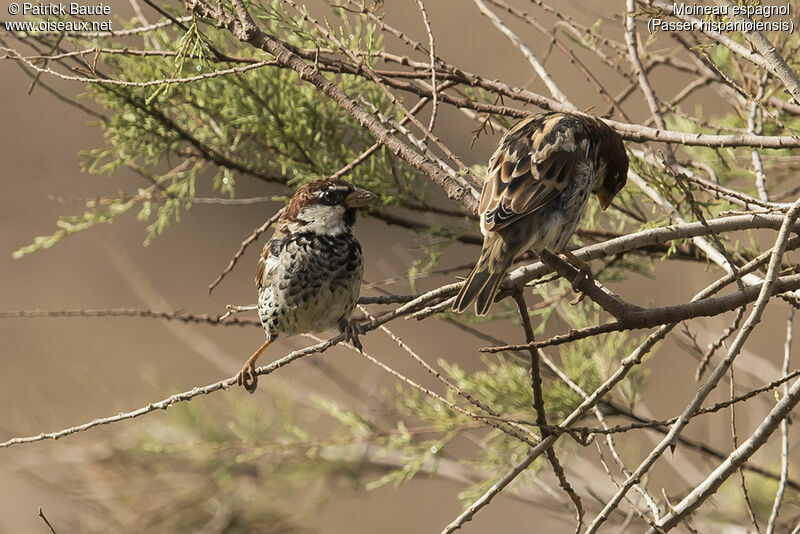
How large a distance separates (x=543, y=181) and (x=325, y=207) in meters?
0.81

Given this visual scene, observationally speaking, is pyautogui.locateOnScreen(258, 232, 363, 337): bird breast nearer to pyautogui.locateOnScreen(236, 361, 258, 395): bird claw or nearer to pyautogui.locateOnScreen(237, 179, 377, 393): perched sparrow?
pyautogui.locateOnScreen(237, 179, 377, 393): perched sparrow

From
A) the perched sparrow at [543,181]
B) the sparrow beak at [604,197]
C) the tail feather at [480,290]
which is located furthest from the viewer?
the sparrow beak at [604,197]

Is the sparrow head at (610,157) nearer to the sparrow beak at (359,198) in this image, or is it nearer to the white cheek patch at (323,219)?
the sparrow beak at (359,198)

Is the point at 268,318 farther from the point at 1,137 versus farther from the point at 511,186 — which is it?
the point at 1,137

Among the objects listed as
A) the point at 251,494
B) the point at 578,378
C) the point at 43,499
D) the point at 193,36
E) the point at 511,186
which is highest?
the point at 193,36

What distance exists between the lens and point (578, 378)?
328cm

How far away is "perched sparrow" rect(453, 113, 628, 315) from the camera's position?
244 centimetres

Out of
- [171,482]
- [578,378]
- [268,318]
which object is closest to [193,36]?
[268,318]

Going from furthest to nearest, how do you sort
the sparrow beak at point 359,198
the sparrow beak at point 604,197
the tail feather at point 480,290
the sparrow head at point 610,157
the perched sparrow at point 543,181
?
the sparrow beak at point 359,198, the sparrow beak at point 604,197, the sparrow head at point 610,157, the perched sparrow at point 543,181, the tail feather at point 480,290

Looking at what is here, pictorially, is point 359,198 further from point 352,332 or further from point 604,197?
point 604,197

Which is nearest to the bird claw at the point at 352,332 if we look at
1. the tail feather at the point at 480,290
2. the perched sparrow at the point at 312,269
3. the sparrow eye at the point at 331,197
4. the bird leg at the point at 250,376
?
the perched sparrow at the point at 312,269

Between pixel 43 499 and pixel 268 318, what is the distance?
4.96 metres

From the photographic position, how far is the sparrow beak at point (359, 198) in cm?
301

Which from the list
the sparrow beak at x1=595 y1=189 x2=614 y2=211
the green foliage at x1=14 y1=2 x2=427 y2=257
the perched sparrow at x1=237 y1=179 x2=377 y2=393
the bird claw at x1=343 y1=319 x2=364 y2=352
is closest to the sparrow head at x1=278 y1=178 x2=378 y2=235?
the perched sparrow at x1=237 y1=179 x2=377 y2=393
